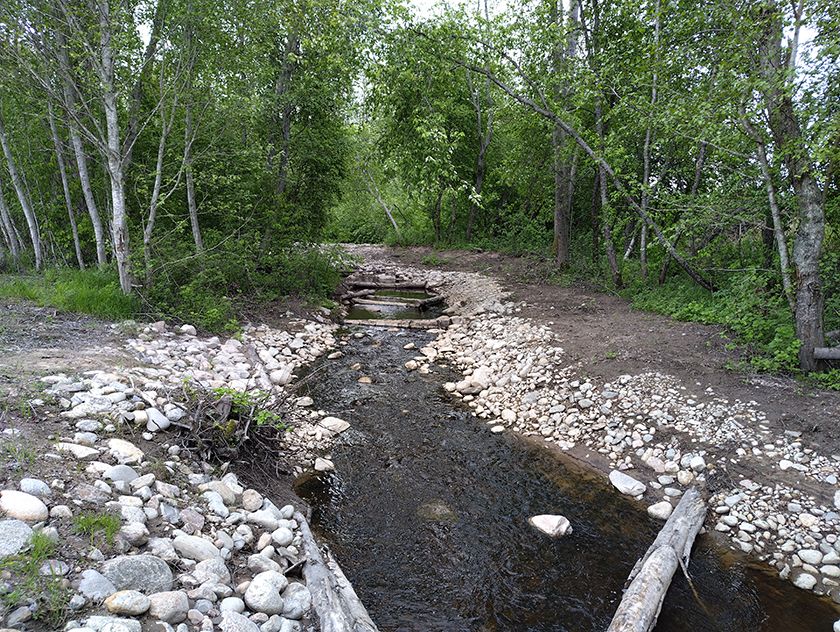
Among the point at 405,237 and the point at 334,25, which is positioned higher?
the point at 334,25

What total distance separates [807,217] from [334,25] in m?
8.24

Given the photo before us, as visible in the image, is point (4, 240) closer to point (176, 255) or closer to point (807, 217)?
point (176, 255)

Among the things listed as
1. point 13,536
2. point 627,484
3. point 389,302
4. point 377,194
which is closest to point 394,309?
point 389,302

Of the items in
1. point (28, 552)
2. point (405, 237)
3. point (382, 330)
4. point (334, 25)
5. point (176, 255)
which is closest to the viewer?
point (28, 552)

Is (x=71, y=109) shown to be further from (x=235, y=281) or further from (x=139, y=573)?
(x=139, y=573)

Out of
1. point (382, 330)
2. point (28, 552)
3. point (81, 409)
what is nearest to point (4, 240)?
point (382, 330)

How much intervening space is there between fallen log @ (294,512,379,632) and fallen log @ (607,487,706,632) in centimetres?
188

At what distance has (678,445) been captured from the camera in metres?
5.69

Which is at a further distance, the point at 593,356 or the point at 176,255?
the point at 176,255

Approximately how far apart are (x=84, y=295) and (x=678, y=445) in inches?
382

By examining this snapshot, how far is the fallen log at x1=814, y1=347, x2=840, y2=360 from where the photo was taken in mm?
5930

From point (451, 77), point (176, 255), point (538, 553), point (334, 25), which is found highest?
point (334, 25)

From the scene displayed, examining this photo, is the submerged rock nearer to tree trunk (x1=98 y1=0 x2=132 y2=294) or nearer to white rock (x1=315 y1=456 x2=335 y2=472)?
white rock (x1=315 y1=456 x2=335 y2=472)

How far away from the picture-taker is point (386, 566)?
14.0 feet
